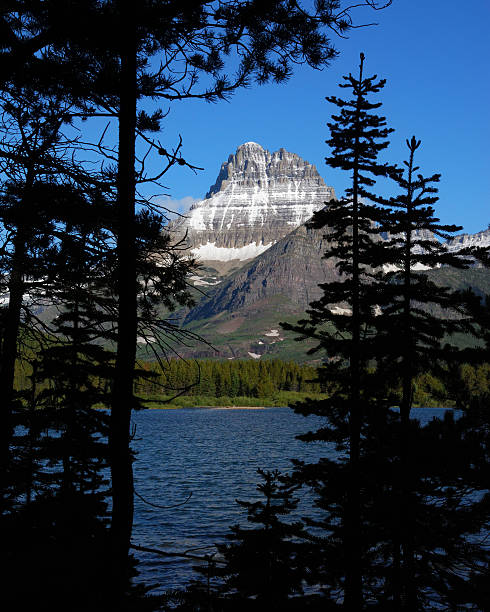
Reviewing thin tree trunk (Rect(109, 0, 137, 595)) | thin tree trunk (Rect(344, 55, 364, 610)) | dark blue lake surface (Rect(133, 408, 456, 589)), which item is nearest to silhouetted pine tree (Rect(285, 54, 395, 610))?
thin tree trunk (Rect(344, 55, 364, 610))

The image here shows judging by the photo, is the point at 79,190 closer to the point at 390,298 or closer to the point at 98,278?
the point at 98,278

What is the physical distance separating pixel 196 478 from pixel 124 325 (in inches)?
1857

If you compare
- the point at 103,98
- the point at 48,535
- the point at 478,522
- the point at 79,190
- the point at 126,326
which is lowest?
the point at 478,522

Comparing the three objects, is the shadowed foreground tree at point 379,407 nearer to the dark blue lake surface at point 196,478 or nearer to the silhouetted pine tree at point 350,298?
the silhouetted pine tree at point 350,298

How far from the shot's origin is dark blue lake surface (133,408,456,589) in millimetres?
29172

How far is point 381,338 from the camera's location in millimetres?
22656

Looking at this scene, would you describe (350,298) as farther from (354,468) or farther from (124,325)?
(124,325)

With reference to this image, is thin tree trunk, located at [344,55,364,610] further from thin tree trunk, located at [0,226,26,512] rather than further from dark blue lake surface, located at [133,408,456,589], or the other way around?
thin tree trunk, located at [0,226,26,512]

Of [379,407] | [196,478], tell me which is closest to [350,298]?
[379,407]

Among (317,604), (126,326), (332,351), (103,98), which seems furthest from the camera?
(332,351)

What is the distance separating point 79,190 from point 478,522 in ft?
40.8

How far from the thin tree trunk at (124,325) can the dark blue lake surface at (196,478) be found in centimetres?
84

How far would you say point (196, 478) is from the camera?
170ft

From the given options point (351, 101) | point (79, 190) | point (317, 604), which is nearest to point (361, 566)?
point (317, 604)
